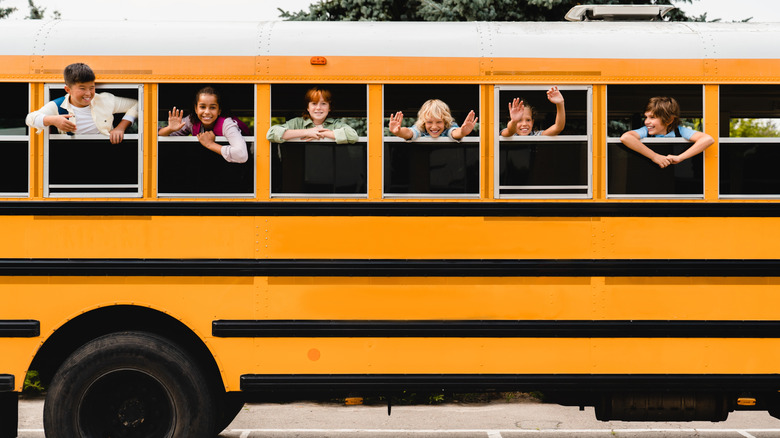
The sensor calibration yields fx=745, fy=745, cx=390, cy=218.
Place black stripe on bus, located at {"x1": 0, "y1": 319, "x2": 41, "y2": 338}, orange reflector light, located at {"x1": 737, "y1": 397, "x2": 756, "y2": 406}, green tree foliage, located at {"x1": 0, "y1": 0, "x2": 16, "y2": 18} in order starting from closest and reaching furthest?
1. black stripe on bus, located at {"x1": 0, "y1": 319, "x2": 41, "y2": 338}
2. orange reflector light, located at {"x1": 737, "y1": 397, "x2": 756, "y2": 406}
3. green tree foliage, located at {"x1": 0, "y1": 0, "x2": 16, "y2": 18}

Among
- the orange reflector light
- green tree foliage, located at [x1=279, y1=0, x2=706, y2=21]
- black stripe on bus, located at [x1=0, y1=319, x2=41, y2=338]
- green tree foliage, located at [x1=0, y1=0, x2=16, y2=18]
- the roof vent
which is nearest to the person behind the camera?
black stripe on bus, located at [x1=0, y1=319, x2=41, y2=338]

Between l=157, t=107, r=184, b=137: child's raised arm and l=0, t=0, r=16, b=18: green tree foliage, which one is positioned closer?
l=157, t=107, r=184, b=137: child's raised arm

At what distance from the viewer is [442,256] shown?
431 centimetres

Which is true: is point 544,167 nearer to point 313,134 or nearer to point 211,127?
point 313,134

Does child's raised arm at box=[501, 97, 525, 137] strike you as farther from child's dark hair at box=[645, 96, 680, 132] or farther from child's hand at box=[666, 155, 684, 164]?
child's hand at box=[666, 155, 684, 164]

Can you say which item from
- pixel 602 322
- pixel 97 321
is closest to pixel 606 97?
pixel 602 322

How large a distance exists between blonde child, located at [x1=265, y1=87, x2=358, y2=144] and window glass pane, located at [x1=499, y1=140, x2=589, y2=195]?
922 mm

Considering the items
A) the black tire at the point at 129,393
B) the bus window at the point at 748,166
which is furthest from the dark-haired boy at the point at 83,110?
the bus window at the point at 748,166

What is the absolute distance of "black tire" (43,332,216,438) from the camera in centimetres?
435

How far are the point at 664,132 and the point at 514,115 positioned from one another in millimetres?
918

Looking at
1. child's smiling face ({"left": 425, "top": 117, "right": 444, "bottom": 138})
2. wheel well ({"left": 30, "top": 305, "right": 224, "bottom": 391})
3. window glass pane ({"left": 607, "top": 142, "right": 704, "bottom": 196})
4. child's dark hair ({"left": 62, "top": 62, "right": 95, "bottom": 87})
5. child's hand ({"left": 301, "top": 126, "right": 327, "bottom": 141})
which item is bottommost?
wheel well ({"left": 30, "top": 305, "right": 224, "bottom": 391})

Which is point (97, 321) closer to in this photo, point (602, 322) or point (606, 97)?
point (602, 322)

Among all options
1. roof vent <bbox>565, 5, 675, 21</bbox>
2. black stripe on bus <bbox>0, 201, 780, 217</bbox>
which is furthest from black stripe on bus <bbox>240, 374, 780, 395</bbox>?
roof vent <bbox>565, 5, 675, 21</bbox>

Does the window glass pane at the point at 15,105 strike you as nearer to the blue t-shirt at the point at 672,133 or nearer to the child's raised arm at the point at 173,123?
the child's raised arm at the point at 173,123
